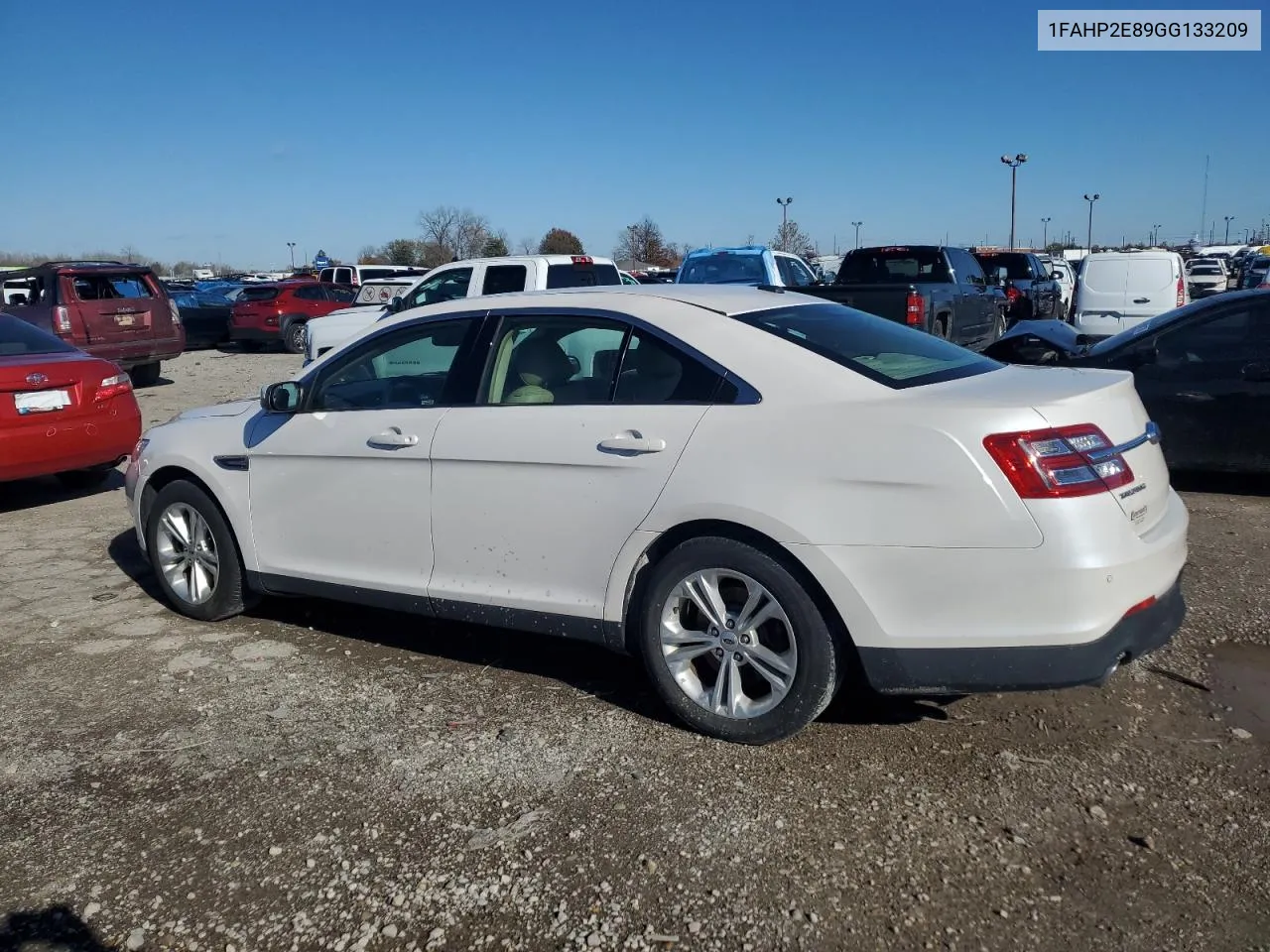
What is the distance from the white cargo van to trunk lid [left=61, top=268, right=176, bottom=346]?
45.7 feet

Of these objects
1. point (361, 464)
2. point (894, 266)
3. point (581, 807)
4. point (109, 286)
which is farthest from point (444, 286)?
point (581, 807)

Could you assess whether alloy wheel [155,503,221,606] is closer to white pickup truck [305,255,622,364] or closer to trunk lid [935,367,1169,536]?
trunk lid [935,367,1169,536]

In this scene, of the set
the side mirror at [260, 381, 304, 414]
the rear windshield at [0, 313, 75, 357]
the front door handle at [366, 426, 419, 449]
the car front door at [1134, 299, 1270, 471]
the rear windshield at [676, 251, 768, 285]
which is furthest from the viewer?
the rear windshield at [676, 251, 768, 285]

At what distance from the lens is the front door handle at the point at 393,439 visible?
4551 millimetres

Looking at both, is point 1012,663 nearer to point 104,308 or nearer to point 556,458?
point 556,458

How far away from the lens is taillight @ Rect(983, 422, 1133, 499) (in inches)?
132

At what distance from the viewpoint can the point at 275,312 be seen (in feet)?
77.4

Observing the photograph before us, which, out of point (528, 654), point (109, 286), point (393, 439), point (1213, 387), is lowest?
point (528, 654)

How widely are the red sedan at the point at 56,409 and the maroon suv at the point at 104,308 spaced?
717 centimetres

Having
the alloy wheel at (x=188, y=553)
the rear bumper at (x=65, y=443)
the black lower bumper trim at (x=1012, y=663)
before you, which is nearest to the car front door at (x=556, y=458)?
the black lower bumper trim at (x=1012, y=663)

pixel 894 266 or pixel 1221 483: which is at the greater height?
pixel 894 266

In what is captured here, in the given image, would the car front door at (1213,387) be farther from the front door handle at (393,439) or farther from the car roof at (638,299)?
the front door handle at (393,439)

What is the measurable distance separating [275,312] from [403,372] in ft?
65.9

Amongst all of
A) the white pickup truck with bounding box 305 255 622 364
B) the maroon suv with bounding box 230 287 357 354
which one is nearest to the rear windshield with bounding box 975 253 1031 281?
the white pickup truck with bounding box 305 255 622 364
